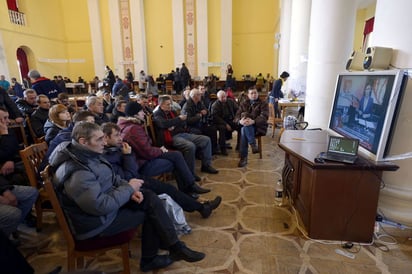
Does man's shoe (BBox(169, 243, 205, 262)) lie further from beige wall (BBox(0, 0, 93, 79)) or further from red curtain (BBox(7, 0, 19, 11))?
red curtain (BBox(7, 0, 19, 11))

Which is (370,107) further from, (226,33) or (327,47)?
(226,33)

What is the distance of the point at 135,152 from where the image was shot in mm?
2607

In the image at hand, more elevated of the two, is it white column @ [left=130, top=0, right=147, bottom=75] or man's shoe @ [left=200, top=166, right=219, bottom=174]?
white column @ [left=130, top=0, right=147, bottom=75]

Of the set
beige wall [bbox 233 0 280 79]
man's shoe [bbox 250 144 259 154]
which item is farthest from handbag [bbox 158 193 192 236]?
beige wall [bbox 233 0 280 79]

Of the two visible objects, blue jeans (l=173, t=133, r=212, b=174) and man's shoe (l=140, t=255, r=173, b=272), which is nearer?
man's shoe (l=140, t=255, r=173, b=272)

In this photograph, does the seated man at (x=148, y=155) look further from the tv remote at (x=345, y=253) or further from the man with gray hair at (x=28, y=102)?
the man with gray hair at (x=28, y=102)

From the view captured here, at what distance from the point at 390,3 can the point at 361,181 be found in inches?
56.8

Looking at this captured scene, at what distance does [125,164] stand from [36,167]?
745 mm

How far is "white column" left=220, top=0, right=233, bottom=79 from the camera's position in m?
13.3

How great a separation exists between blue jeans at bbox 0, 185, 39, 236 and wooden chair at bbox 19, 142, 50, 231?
14 cm

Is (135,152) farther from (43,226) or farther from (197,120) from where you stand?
(197,120)

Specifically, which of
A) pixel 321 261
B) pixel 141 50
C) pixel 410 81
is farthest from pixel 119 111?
pixel 141 50

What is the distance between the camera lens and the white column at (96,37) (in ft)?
46.2

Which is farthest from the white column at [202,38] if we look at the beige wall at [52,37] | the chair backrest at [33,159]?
the chair backrest at [33,159]
